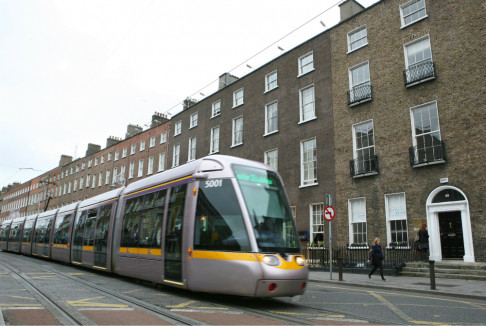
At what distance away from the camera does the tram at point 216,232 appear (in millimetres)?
6762

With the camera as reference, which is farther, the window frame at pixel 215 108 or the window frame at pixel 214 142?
the window frame at pixel 215 108

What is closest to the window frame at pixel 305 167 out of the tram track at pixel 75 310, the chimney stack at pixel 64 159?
the tram track at pixel 75 310

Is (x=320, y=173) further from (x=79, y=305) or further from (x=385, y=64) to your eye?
(x=79, y=305)

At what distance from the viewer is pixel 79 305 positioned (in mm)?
6871

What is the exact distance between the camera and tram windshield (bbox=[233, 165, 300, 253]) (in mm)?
7023

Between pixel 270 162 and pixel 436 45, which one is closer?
pixel 436 45

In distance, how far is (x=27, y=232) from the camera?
80.0 feet

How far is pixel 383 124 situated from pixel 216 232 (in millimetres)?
12634

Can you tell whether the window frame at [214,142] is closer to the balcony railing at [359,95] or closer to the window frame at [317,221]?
the window frame at [317,221]

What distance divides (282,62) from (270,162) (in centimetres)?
644

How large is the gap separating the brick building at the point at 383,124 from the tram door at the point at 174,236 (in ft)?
36.5

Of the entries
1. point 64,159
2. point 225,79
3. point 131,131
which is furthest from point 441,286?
point 64,159

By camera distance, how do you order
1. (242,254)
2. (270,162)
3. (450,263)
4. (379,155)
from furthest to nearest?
(270,162) < (379,155) < (450,263) < (242,254)

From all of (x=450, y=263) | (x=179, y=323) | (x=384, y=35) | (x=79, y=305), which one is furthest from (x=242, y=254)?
(x=384, y=35)
